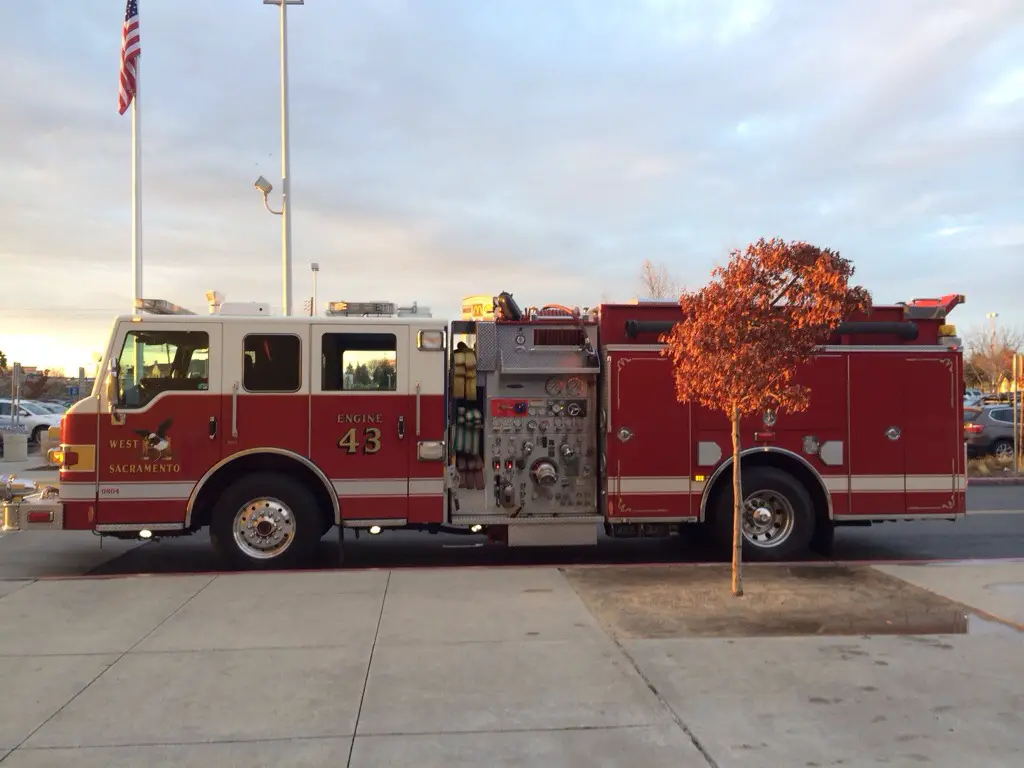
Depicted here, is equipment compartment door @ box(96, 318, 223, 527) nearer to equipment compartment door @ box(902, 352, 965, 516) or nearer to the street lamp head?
equipment compartment door @ box(902, 352, 965, 516)

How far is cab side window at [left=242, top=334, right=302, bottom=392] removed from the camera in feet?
25.8

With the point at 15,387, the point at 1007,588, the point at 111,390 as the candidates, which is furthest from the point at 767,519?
the point at 15,387

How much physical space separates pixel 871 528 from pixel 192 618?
30.1ft

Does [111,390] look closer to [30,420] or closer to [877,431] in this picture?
[877,431]

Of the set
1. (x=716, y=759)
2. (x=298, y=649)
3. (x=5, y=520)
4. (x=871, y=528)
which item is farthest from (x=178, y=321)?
(x=871, y=528)

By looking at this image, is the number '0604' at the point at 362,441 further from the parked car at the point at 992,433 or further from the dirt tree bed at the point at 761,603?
the parked car at the point at 992,433

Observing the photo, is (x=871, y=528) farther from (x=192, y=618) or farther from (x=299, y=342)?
(x=192, y=618)

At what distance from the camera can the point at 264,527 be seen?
7.93m

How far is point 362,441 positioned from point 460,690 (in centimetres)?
360

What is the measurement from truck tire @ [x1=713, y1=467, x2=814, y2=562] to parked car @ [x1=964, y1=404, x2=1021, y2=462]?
44.4ft

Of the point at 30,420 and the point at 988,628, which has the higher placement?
the point at 30,420

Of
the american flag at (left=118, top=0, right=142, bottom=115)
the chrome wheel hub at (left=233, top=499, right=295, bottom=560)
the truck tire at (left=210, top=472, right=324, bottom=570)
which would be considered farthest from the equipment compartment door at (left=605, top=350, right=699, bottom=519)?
the american flag at (left=118, top=0, right=142, bottom=115)

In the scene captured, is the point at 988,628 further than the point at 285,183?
No

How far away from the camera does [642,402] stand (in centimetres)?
824
